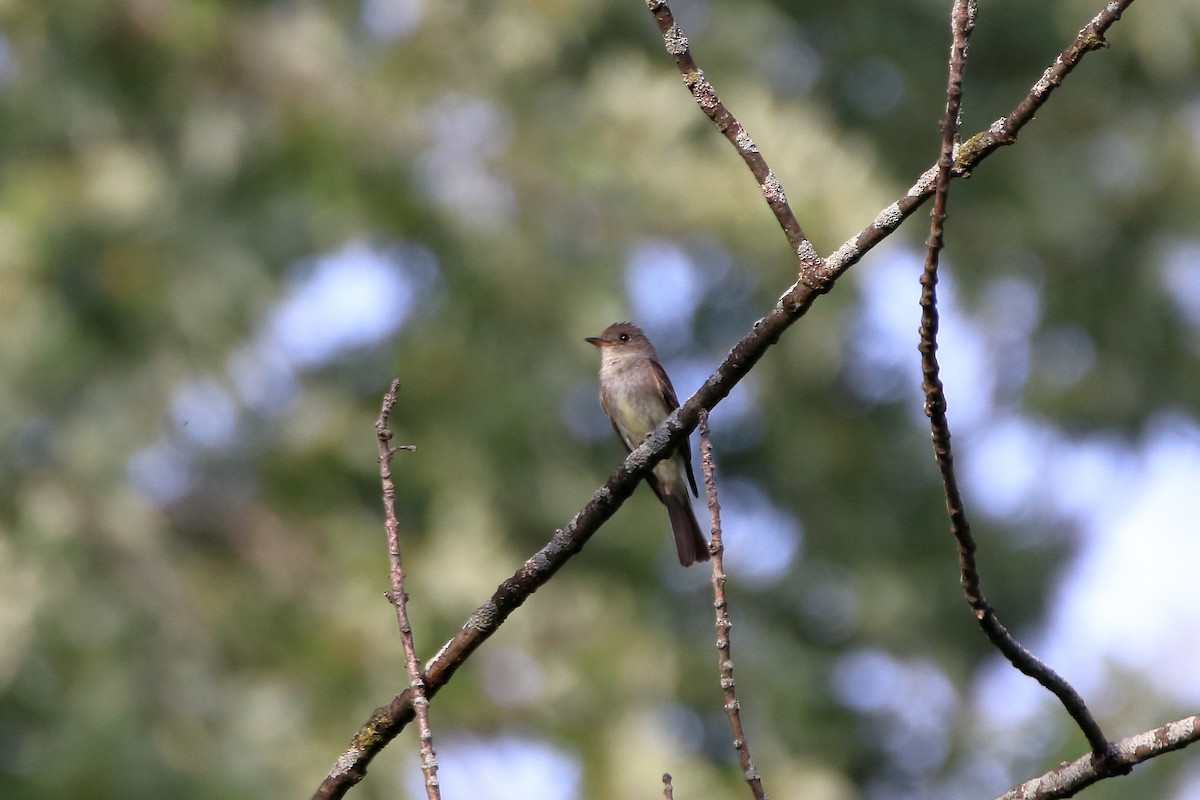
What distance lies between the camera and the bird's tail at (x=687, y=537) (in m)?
5.26

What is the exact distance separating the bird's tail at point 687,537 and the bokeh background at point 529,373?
4.44ft

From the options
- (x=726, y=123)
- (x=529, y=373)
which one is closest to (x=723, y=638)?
(x=726, y=123)

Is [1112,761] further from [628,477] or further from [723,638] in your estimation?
[628,477]

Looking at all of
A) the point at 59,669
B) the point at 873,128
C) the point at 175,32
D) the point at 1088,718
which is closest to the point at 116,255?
the point at 175,32

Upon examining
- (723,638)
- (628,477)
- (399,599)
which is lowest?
(723,638)

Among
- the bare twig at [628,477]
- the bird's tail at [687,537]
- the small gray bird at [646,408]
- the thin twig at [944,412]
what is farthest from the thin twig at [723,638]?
the small gray bird at [646,408]

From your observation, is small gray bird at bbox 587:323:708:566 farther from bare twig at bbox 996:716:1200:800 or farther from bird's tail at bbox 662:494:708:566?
bare twig at bbox 996:716:1200:800

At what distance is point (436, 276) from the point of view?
329 inches

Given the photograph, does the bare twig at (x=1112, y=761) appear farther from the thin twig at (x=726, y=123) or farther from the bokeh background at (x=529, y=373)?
the bokeh background at (x=529, y=373)

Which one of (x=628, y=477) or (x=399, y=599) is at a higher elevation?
(x=628, y=477)

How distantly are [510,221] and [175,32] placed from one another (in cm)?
205

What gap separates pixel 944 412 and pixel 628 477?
0.75 m

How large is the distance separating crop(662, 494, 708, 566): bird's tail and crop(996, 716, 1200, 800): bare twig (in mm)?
3174

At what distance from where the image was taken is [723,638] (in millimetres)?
2082
